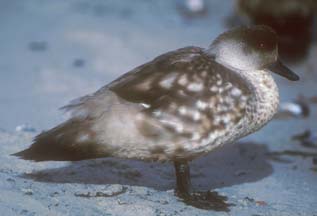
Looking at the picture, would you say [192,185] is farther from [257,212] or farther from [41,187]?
[41,187]

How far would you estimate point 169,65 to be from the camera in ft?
13.4

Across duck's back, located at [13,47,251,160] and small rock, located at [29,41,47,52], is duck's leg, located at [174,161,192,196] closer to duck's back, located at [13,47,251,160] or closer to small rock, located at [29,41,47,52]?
duck's back, located at [13,47,251,160]

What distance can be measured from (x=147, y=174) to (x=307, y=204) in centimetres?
111

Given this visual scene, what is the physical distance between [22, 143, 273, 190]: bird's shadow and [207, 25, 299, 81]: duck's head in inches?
37.6

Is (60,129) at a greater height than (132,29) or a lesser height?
lesser

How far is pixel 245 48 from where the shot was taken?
4.22 metres

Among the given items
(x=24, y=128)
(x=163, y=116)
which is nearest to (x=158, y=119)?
(x=163, y=116)

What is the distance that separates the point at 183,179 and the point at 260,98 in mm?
713

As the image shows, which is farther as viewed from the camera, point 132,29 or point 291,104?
point 132,29

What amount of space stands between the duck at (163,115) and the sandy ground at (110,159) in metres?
0.29

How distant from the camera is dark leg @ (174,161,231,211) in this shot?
421 cm

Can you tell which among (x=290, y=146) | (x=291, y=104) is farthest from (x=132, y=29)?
(x=290, y=146)

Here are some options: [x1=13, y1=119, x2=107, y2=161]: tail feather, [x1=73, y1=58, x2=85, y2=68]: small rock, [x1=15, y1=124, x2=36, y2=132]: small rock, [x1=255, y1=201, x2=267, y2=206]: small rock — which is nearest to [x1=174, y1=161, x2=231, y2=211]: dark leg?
[x1=255, y1=201, x2=267, y2=206]: small rock

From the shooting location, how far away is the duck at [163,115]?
3.95m
